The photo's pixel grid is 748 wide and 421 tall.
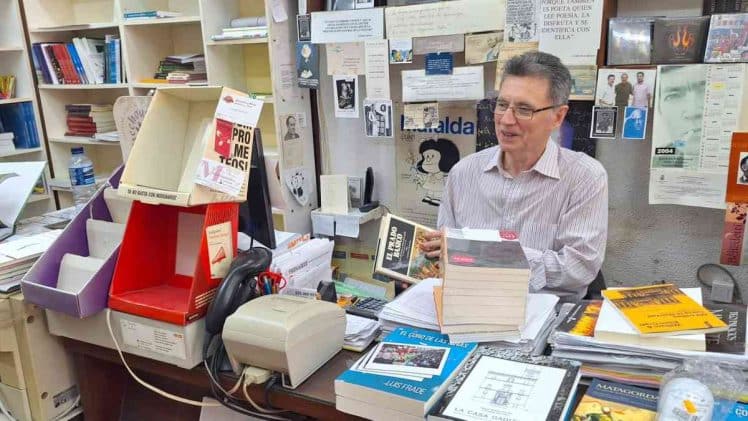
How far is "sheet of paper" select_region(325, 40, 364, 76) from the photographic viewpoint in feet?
8.41

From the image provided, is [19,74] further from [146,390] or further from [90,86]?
[146,390]

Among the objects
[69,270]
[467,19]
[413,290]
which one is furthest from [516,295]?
[467,19]

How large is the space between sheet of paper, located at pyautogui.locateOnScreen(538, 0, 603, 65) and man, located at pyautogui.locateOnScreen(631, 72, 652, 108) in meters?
0.16

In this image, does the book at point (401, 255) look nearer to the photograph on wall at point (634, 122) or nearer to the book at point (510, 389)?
the book at point (510, 389)

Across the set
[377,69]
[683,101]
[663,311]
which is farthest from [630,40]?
[663,311]

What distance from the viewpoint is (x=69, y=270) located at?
1.35 meters

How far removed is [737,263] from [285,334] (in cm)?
177

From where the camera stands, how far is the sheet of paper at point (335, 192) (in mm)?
2793

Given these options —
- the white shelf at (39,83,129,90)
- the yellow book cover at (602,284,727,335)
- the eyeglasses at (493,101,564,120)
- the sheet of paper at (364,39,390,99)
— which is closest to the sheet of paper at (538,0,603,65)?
the eyeglasses at (493,101,564,120)

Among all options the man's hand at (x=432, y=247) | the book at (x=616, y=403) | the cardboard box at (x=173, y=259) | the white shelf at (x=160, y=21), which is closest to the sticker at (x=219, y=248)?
the cardboard box at (x=173, y=259)

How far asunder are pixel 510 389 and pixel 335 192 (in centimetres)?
196

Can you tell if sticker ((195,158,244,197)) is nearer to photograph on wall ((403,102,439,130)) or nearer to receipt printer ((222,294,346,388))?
receipt printer ((222,294,346,388))

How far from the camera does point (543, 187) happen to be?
1.85 metres

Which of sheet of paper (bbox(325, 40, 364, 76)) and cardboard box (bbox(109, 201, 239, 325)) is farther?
sheet of paper (bbox(325, 40, 364, 76))
